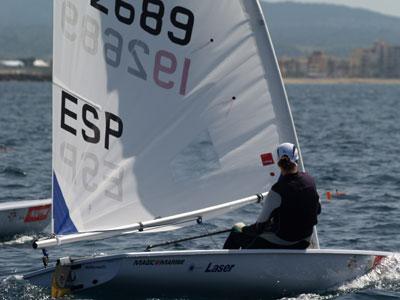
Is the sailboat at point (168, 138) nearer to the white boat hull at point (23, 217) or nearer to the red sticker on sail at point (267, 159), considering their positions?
the red sticker on sail at point (267, 159)

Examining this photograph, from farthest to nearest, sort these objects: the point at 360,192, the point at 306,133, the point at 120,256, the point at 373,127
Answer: the point at 373,127
the point at 306,133
the point at 360,192
the point at 120,256

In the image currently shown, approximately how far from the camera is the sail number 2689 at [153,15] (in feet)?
30.1

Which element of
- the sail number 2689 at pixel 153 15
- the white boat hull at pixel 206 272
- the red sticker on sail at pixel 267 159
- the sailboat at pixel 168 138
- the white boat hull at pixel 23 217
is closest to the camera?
the white boat hull at pixel 206 272

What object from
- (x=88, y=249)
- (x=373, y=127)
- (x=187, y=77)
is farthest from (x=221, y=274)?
(x=373, y=127)

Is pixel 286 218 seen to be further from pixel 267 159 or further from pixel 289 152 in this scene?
pixel 267 159

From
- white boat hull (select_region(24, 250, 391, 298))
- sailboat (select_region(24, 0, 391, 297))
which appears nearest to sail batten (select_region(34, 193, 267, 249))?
sailboat (select_region(24, 0, 391, 297))

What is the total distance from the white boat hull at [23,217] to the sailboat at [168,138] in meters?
4.07

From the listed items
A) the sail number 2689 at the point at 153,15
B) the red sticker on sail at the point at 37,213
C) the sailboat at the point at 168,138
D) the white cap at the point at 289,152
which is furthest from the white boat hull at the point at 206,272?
the red sticker on sail at the point at 37,213

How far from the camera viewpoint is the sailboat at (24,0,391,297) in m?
9.05

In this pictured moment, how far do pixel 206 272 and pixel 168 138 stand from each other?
1244 millimetres

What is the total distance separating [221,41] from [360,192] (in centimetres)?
878

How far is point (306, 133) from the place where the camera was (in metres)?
34.7

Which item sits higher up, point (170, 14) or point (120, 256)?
point (170, 14)

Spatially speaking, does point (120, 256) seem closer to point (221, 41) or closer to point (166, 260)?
point (166, 260)
